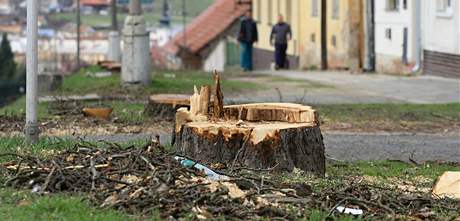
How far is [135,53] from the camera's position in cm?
2089

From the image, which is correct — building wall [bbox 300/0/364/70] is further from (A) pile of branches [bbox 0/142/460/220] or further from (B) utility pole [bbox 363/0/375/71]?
(A) pile of branches [bbox 0/142/460/220]

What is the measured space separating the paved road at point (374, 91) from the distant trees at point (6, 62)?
38.4ft

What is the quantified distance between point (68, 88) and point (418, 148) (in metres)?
10.3

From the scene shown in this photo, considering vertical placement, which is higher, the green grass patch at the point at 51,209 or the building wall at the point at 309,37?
the building wall at the point at 309,37

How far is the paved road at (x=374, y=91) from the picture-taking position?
790 inches

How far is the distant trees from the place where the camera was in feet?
118

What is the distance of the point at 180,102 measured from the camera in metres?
15.3

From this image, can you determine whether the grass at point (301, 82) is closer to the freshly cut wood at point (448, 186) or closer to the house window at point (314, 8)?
the house window at point (314, 8)

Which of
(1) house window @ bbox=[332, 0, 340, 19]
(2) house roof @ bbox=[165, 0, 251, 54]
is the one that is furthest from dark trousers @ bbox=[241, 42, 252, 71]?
(2) house roof @ bbox=[165, 0, 251, 54]

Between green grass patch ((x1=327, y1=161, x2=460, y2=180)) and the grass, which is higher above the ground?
the grass

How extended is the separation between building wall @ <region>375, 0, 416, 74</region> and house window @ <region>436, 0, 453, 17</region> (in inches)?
64.5

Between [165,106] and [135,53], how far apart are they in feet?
18.3

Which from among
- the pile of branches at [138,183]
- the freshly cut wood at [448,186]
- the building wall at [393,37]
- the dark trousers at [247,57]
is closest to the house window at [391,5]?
the building wall at [393,37]

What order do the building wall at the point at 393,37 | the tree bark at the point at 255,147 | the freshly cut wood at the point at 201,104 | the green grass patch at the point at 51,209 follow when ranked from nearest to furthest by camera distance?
the green grass patch at the point at 51,209
the tree bark at the point at 255,147
the freshly cut wood at the point at 201,104
the building wall at the point at 393,37
